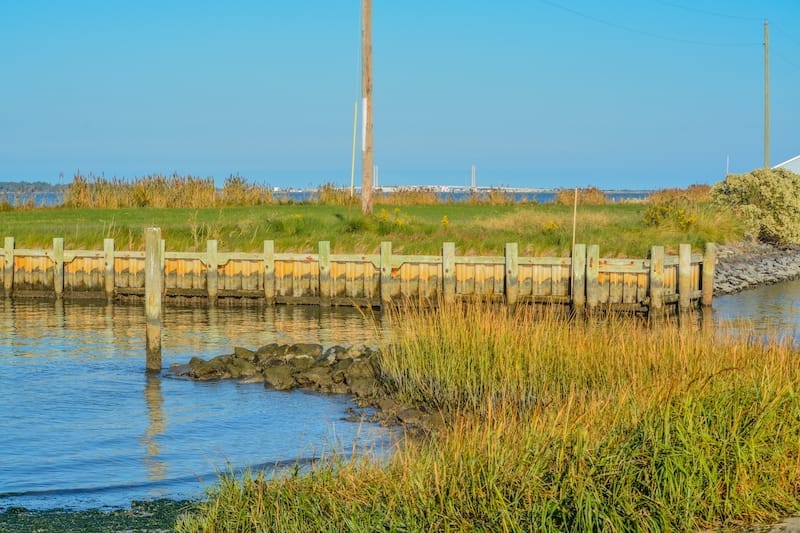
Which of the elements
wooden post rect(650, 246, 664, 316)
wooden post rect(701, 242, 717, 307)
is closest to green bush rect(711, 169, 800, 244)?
wooden post rect(701, 242, 717, 307)

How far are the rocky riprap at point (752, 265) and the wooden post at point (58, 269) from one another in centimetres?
1769

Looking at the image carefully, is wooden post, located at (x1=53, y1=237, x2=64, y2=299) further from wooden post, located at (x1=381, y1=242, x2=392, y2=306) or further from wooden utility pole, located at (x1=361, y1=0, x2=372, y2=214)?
wooden utility pole, located at (x1=361, y1=0, x2=372, y2=214)

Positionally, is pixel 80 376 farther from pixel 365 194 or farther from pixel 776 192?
pixel 776 192


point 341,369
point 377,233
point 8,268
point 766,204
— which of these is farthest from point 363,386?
point 766,204

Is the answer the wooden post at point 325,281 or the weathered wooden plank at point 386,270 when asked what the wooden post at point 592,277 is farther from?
the wooden post at point 325,281

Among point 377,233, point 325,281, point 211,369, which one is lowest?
point 211,369

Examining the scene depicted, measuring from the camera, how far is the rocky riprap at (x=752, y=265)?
33.7 m

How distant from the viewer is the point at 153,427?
1527 centimetres

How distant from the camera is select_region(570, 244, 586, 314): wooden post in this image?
2666 centimetres

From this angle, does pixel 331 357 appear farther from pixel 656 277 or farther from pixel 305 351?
pixel 656 277

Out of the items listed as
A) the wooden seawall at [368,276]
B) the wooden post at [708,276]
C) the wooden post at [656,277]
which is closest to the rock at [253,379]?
the wooden seawall at [368,276]

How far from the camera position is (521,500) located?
8.41 meters

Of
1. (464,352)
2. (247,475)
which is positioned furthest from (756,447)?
(464,352)

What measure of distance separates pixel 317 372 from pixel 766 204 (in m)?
30.6
